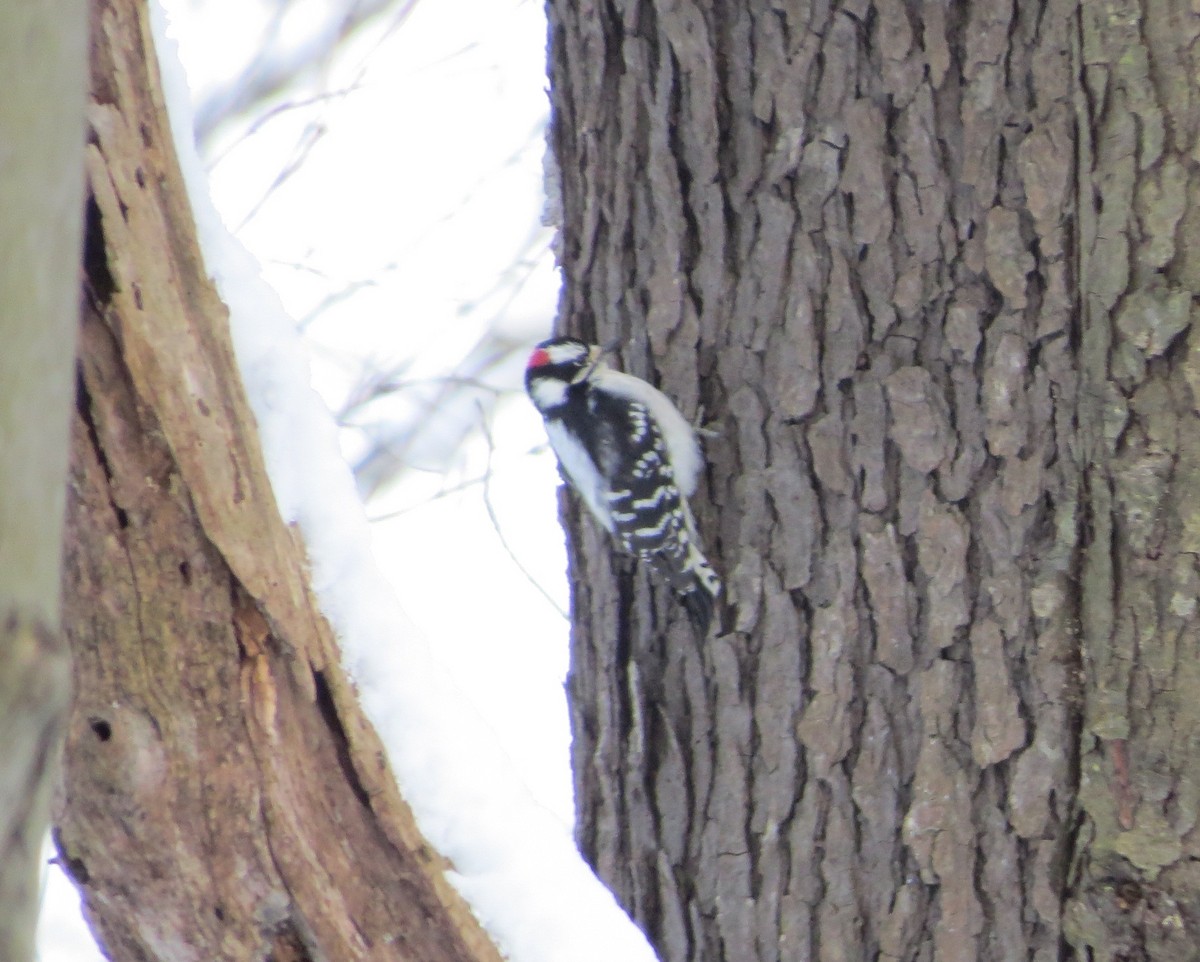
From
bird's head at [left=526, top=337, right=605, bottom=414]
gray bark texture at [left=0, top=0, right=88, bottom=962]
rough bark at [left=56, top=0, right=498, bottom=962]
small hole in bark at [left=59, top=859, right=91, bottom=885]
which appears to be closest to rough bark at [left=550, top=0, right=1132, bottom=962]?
bird's head at [left=526, top=337, right=605, bottom=414]

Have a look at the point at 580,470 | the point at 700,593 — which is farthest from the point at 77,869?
the point at 580,470

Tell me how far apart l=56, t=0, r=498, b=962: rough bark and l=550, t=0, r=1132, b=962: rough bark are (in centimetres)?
107

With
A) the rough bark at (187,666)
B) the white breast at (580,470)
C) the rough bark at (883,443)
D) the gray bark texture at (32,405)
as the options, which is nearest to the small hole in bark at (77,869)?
the rough bark at (187,666)

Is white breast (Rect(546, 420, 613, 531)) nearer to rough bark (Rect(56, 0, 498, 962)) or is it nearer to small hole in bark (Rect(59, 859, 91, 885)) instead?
A: rough bark (Rect(56, 0, 498, 962))

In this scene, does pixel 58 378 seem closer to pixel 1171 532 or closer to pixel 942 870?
pixel 1171 532

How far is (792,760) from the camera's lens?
2.40m

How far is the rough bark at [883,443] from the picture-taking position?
214 cm

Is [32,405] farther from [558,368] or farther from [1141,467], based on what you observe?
[558,368]

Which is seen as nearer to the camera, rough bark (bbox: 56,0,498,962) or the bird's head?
rough bark (bbox: 56,0,498,962)

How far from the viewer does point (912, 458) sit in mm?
2279

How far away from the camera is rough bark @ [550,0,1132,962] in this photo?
2137 mm

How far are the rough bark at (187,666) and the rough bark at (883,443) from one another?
1073 mm

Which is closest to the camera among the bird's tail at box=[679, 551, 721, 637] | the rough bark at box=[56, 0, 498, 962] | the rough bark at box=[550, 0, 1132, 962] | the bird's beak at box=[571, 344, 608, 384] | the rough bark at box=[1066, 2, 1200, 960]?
the rough bark at box=[56, 0, 498, 962]

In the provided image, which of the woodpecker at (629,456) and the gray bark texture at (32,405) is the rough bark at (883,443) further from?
the gray bark texture at (32,405)
